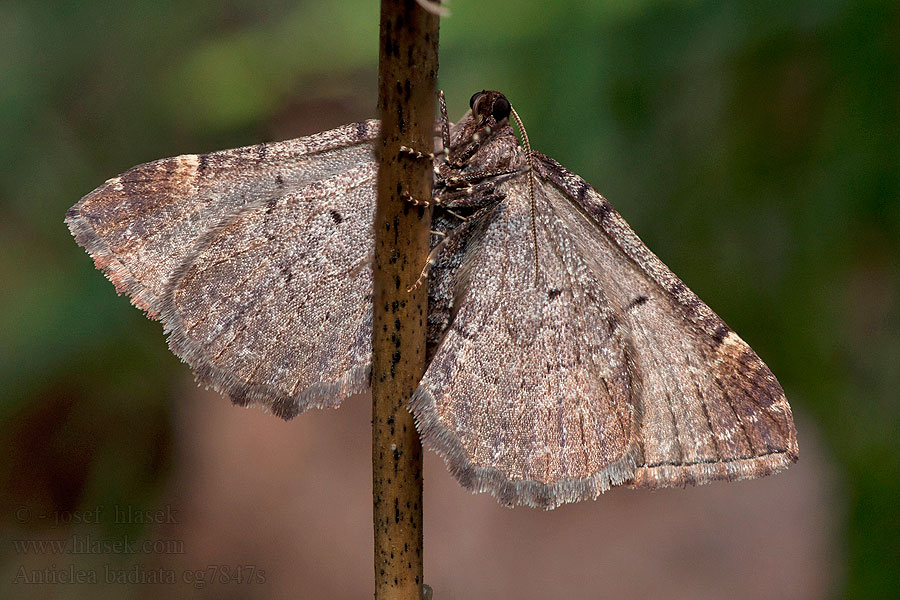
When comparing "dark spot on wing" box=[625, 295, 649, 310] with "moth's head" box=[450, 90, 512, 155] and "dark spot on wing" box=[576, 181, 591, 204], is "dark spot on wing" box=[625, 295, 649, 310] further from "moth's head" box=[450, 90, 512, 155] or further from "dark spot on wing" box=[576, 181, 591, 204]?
"moth's head" box=[450, 90, 512, 155]

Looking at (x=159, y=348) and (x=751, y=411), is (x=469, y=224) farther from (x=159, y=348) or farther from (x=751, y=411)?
(x=159, y=348)

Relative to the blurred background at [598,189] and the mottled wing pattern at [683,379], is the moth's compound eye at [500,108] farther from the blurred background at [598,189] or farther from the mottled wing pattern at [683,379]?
the blurred background at [598,189]

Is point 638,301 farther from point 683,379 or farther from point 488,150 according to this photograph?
point 488,150

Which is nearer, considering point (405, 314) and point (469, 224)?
point (405, 314)

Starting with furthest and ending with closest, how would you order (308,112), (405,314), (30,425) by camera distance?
(308,112)
(30,425)
(405,314)

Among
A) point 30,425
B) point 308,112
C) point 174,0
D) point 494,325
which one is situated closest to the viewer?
point 494,325

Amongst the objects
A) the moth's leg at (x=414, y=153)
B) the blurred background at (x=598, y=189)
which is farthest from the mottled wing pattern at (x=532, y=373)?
the blurred background at (x=598, y=189)

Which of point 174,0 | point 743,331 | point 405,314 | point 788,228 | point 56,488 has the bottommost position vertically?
point 56,488

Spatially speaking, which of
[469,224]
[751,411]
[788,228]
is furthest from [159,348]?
[788,228]
